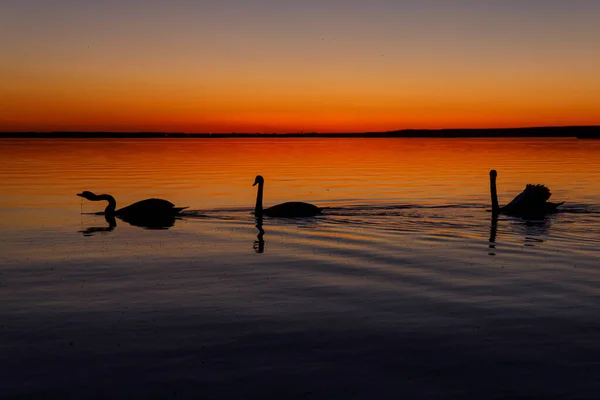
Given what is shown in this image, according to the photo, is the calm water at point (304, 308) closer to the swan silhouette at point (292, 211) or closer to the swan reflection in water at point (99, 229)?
the swan reflection in water at point (99, 229)

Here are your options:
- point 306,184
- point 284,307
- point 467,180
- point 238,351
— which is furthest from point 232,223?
point 467,180

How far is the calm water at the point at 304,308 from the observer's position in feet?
29.0

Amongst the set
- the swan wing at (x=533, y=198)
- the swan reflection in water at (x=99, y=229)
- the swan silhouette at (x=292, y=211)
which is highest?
the swan wing at (x=533, y=198)

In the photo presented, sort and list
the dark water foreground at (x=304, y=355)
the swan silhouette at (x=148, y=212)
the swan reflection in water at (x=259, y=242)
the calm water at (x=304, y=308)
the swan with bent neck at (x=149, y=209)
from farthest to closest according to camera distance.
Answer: the swan with bent neck at (x=149, y=209)
the swan silhouette at (x=148, y=212)
the swan reflection in water at (x=259, y=242)
the calm water at (x=304, y=308)
the dark water foreground at (x=304, y=355)

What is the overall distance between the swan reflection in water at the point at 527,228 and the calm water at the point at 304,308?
134 millimetres

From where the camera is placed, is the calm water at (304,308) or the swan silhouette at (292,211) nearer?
the calm water at (304,308)

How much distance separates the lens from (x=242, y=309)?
1241cm

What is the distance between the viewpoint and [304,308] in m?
12.4

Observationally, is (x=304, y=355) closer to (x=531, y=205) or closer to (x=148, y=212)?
(x=148, y=212)

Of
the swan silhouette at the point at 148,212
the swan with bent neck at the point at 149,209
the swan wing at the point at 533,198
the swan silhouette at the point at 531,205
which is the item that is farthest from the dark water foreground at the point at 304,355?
the swan wing at the point at 533,198

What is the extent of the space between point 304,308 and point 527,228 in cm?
1399

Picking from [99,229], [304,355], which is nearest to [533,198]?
[99,229]

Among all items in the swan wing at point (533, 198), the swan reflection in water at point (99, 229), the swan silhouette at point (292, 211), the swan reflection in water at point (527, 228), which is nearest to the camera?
the swan reflection in water at point (527, 228)

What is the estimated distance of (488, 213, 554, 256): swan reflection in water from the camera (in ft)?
A: 66.7
